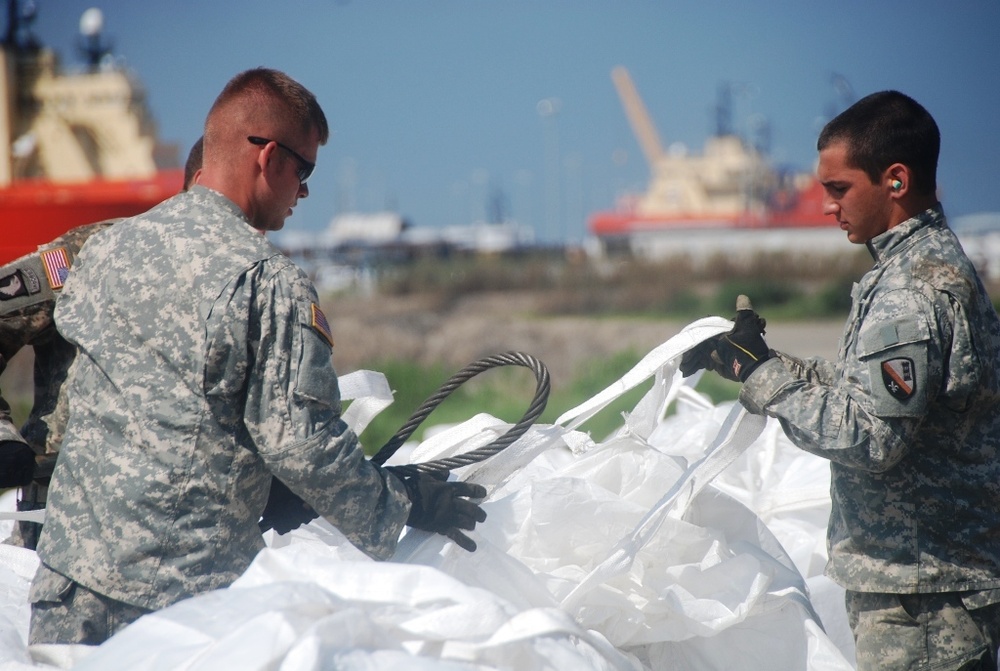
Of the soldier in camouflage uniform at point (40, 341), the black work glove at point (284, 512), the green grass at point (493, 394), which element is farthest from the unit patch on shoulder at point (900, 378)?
the green grass at point (493, 394)

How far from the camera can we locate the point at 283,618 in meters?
1.72

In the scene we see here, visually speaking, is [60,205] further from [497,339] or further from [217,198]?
[217,198]

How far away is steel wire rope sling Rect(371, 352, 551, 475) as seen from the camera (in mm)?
2312

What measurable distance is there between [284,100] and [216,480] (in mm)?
813

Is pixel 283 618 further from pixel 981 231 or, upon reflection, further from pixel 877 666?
pixel 981 231

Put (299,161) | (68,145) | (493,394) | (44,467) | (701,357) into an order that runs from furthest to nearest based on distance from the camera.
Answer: (68,145)
(493,394)
(44,467)
(701,357)
(299,161)

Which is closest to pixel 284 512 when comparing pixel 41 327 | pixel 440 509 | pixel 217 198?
pixel 440 509

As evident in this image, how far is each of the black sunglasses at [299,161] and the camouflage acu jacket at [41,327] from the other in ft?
3.12

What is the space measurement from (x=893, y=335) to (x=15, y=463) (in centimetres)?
203

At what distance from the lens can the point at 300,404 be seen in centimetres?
189

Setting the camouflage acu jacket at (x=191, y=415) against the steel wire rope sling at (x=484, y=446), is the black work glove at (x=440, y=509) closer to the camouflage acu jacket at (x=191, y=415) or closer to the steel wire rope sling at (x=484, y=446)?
the steel wire rope sling at (x=484, y=446)

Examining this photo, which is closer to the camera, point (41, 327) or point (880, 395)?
point (880, 395)

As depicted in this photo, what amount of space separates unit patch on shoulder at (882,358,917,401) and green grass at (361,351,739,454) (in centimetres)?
472

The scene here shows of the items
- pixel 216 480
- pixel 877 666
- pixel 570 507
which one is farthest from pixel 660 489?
pixel 216 480
